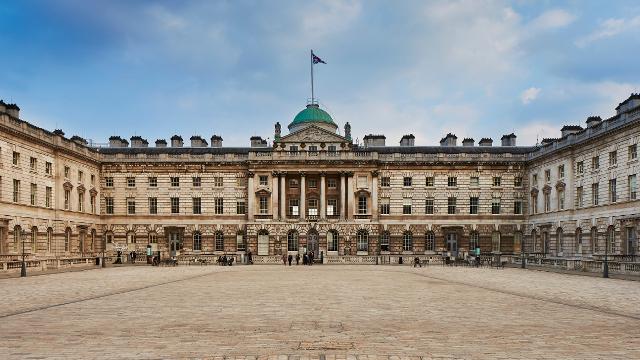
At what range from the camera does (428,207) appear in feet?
224

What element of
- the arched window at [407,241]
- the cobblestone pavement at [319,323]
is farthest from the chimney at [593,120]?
the cobblestone pavement at [319,323]

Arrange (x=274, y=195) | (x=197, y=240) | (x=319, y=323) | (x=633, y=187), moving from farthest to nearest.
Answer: (x=197, y=240) → (x=274, y=195) → (x=633, y=187) → (x=319, y=323)

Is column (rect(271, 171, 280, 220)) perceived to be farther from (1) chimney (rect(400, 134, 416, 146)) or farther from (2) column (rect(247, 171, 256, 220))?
(1) chimney (rect(400, 134, 416, 146))

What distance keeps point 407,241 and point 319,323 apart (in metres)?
53.8

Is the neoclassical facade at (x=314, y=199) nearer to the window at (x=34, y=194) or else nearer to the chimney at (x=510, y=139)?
the chimney at (x=510, y=139)

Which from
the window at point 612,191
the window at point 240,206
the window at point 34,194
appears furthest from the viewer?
the window at point 240,206

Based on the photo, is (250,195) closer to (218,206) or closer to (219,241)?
(218,206)

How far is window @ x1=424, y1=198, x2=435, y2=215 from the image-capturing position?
68125 mm

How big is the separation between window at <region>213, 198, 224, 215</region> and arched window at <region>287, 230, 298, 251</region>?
879cm

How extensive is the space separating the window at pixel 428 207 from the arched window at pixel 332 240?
11.2 meters

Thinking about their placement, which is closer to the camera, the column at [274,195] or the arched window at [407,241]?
the column at [274,195]

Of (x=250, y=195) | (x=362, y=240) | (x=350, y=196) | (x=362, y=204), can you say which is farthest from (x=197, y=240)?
(x=362, y=204)

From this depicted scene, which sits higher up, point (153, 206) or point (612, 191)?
point (612, 191)

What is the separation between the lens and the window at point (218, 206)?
68.7 m
